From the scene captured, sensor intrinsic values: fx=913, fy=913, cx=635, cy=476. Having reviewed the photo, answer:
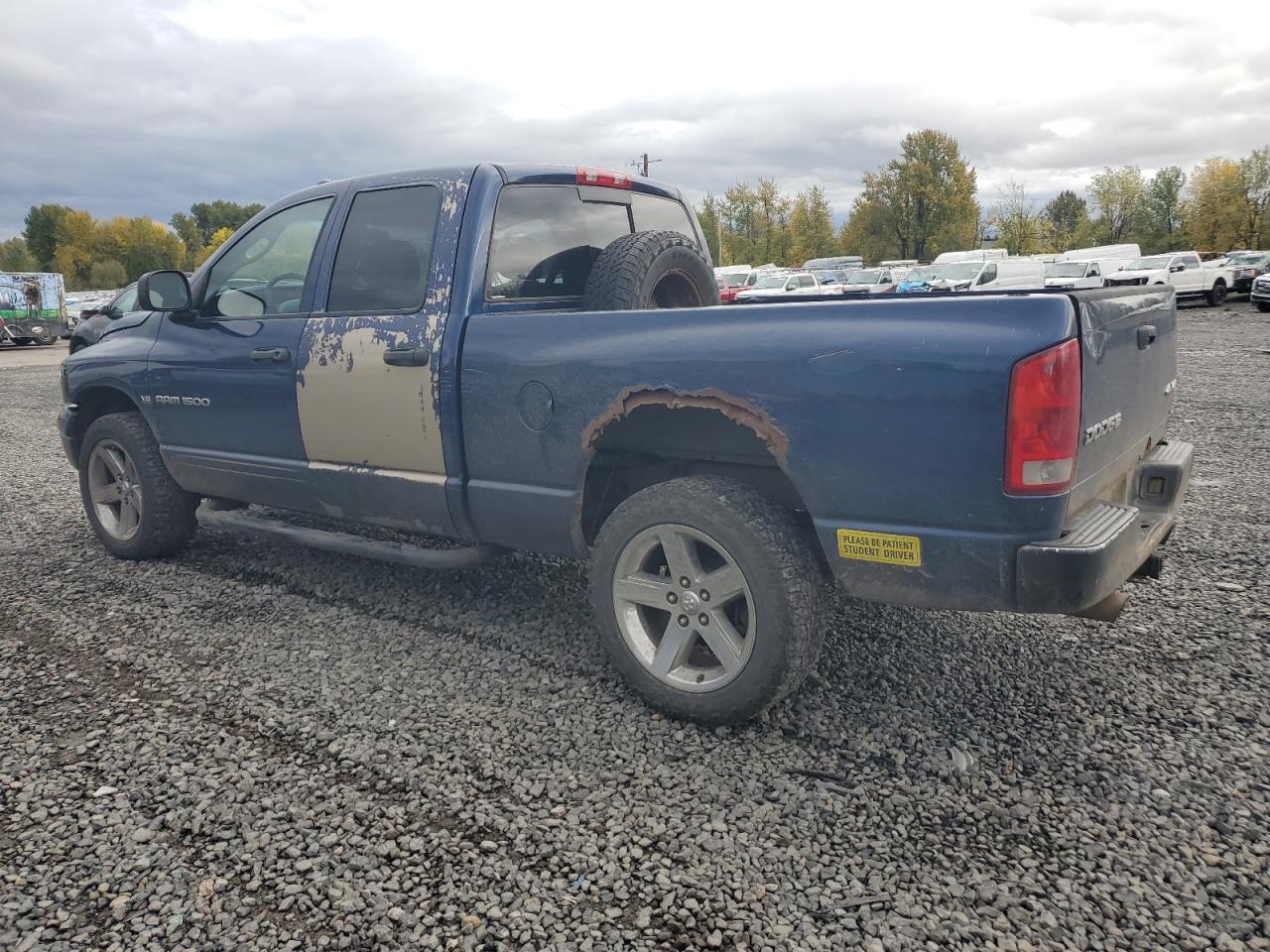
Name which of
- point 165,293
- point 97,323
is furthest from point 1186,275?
point 165,293

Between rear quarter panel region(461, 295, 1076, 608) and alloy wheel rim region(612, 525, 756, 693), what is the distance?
36cm

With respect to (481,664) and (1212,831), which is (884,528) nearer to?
(1212,831)

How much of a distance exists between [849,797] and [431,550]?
200 centimetres

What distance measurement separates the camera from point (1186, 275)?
32.0m

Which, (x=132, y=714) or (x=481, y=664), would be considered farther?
(x=481, y=664)

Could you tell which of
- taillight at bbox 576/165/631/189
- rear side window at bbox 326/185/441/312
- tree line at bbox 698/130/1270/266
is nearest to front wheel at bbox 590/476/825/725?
rear side window at bbox 326/185/441/312

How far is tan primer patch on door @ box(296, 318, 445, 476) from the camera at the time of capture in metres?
3.70

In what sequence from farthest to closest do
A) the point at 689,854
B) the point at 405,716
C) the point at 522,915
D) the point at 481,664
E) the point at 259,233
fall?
the point at 259,233
the point at 481,664
the point at 405,716
the point at 689,854
the point at 522,915

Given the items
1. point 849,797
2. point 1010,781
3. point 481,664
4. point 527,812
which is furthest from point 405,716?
point 1010,781

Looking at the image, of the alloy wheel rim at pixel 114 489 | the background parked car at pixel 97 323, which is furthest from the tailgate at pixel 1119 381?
the background parked car at pixel 97 323

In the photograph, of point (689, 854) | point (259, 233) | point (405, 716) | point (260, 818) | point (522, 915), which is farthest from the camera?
point (259, 233)

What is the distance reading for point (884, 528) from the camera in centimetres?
273

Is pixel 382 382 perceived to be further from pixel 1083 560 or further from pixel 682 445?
pixel 1083 560

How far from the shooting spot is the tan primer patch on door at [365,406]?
3695 mm
